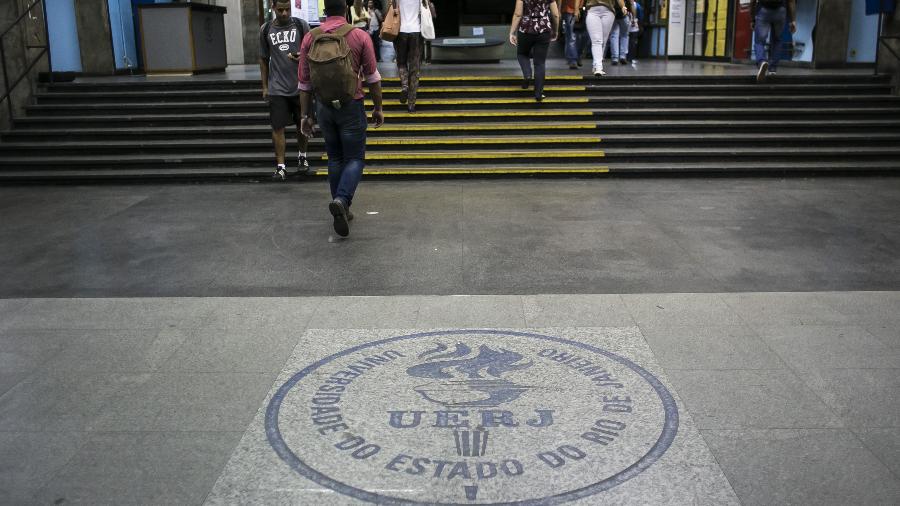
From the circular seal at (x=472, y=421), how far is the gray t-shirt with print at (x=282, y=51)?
5.22 m

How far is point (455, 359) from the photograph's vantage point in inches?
155

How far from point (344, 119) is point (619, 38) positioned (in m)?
11.7

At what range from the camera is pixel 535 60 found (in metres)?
10.8

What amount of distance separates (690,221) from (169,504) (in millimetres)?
5618

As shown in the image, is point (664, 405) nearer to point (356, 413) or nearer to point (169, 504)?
point (356, 413)

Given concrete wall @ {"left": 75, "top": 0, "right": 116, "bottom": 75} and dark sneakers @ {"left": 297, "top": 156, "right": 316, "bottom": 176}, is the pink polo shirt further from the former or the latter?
concrete wall @ {"left": 75, "top": 0, "right": 116, "bottom": 75}

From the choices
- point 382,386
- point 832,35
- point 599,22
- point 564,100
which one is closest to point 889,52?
point 832,35

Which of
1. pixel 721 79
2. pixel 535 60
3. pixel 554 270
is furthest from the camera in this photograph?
pixel 721 79

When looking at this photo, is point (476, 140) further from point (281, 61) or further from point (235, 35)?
point (235, 35)

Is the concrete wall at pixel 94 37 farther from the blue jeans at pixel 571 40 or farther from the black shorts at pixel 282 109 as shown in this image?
the blue jeans at pixel 571 40

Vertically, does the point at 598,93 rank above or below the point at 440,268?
above

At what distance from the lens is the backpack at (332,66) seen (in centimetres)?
611

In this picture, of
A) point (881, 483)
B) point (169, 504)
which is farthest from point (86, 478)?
point (881, 483)

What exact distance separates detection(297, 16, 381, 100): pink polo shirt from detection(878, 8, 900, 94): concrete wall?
8463mm
